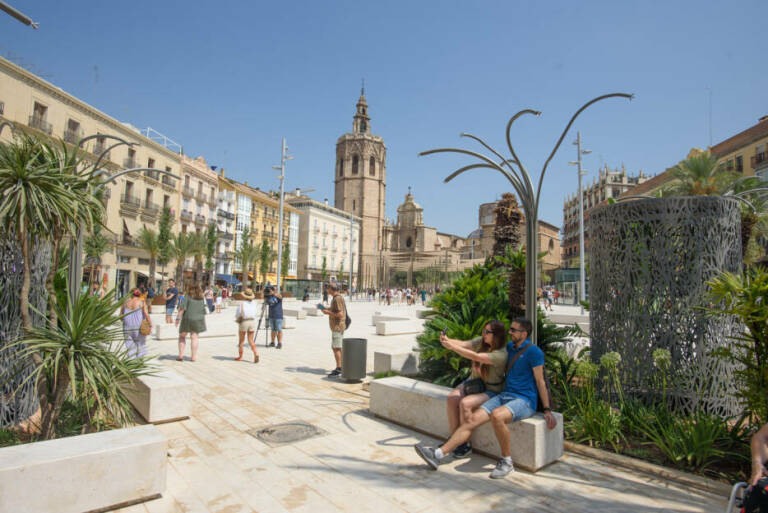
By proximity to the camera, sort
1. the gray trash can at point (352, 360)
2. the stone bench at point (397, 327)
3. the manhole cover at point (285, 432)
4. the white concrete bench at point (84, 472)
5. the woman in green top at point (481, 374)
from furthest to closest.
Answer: the stone bench at point (397, 327) → the gray trash can at point (352, 360) → the manhole cover at point (285, 432) → the woman in green top at point (481, 374) → the white concrete bench at point (84, 472)

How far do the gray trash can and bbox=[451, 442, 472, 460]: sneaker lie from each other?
3297 mm

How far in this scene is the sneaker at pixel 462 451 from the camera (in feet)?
13.9

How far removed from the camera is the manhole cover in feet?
15.1

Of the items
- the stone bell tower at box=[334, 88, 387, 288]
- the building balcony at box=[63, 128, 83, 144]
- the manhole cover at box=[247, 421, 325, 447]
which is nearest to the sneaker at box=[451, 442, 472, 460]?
the manhole cover at box=[247, 421, 325, 447]

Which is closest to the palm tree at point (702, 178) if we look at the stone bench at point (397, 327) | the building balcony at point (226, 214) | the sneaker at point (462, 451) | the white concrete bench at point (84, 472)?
the stone bench at point (397, 327)

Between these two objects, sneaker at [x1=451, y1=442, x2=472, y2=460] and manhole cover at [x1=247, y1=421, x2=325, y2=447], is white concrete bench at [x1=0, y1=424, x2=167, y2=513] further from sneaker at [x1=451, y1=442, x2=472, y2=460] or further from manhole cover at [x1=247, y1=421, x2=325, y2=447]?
sneaker at [x1=451, y1=442, x2=472, y2=460]

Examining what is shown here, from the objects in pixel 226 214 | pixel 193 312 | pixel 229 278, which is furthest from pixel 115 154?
pixel 193 312

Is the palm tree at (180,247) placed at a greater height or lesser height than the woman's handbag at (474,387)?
greater

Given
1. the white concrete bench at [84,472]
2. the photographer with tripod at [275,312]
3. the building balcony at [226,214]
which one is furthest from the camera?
the building balcony at [226,214]

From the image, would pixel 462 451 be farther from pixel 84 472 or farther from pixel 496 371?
pixel 84 472

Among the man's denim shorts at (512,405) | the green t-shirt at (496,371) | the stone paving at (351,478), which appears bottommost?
the stone paving at (351,478)

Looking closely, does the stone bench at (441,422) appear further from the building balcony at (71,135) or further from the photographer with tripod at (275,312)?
the building balcony at (71,135)

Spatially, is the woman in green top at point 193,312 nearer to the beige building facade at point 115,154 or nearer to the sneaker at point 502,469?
the sneaker at point 502,469

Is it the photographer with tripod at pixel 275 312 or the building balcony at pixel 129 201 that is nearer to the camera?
the photographer with tripod at pixel 275 312
